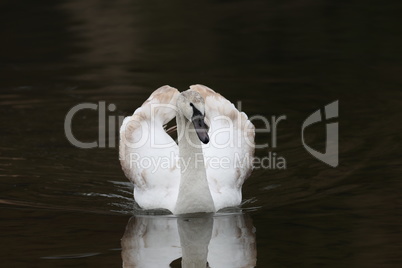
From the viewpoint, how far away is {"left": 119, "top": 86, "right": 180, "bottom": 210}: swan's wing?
364 inches

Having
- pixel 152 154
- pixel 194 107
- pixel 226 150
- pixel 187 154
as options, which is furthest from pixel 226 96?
pixel 194 107

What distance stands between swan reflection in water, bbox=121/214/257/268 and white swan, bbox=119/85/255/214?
0.21 m

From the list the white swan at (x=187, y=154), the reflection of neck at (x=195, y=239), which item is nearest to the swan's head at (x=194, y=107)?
the white swan at (x=187, y=154)

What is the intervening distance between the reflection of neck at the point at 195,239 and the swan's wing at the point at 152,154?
386mm

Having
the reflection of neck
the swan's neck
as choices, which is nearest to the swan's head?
the swan's neck

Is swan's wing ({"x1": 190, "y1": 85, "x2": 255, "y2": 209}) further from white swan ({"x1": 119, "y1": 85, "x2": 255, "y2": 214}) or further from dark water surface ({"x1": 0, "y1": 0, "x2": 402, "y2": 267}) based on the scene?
dark water surface ({"x1": 0, "y1": 0, "x2": 402, "y2": 267})

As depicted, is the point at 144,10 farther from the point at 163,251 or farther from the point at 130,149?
the point at 163,251

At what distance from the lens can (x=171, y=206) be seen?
9.05m

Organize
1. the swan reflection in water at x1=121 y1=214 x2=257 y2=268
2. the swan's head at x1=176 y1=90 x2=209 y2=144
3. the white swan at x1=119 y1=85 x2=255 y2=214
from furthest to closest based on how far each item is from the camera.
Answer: the white swan at x1=119 y1=85 x2=255 y2=214, the swan's head at x1=176 y1=90 x2=209 y2=144, the swan reflection in water at x1=121 y1=214 x2=257 y2=268

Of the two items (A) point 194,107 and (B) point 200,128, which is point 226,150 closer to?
(A) point 194,107

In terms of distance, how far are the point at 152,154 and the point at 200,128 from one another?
4.81 feet

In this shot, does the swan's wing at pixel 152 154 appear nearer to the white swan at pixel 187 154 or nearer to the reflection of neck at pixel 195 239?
the white swan at pixel 187 154

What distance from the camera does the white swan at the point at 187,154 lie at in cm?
876

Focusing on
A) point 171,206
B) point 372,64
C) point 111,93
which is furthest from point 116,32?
point 171,206
